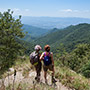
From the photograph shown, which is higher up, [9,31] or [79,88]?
[9,31]

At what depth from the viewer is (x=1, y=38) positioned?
943 cm

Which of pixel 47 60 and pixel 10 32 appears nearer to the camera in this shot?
pixel 47 60

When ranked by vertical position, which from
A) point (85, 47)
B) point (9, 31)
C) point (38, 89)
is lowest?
point (85, 47)

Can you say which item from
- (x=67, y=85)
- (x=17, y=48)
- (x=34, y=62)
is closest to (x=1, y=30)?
(x=17, y=48)

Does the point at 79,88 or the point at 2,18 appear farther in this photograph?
the point at 2,18

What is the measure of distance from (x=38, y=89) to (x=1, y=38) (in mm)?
8256

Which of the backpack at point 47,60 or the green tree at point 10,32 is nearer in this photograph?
the backpack at point 47,60

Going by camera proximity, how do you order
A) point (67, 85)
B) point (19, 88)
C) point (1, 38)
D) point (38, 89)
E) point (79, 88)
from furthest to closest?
point (1, 38)
point (67, 85)
point (79, 88)
point (38, 89)
point (19, 88)

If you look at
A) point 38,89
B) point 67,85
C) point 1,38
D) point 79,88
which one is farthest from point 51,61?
point 1,38

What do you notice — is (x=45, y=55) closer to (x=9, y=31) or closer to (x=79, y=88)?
(x=79, y=88)

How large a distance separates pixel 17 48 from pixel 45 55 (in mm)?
7489

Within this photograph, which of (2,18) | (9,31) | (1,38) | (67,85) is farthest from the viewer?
(2,18)

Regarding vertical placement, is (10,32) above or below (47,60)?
above

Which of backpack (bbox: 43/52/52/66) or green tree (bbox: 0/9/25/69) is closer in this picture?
backpack (bbox: 43/52/52/66)
